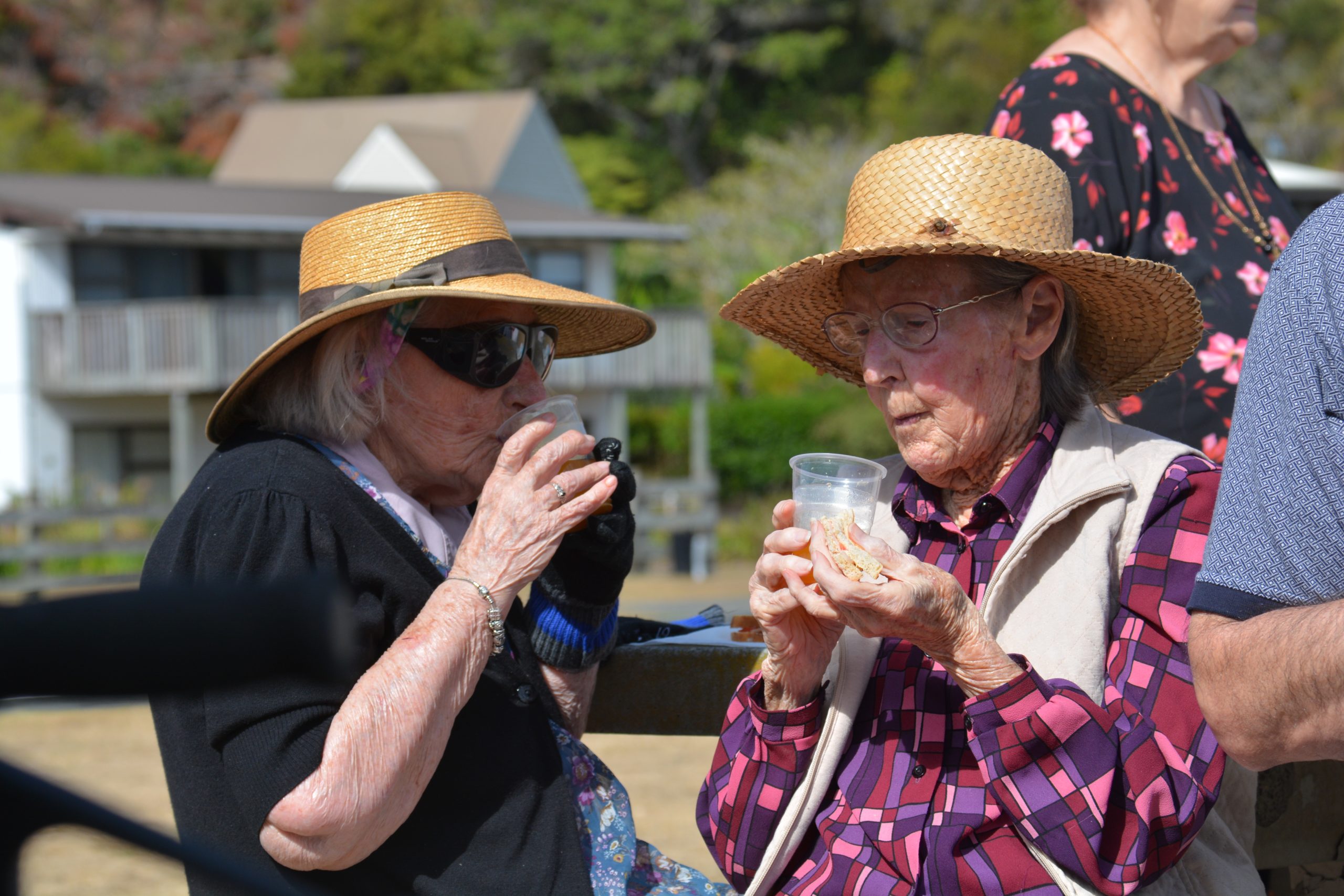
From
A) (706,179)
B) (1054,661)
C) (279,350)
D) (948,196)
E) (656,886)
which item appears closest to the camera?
(1054,661)

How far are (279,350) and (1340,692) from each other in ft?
5.83

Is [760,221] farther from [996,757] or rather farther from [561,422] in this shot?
[996,757]

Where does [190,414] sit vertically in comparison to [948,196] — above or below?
below

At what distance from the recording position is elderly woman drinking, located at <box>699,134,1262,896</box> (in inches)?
74.4

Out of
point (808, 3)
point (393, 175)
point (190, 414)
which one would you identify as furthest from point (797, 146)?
point (190, 414)

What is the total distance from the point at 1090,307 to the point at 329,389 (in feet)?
4.57

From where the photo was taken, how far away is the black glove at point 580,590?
251 centimetres

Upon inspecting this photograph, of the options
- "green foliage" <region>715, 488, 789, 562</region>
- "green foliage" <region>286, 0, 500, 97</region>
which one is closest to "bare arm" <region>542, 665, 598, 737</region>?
"green foliage" <region>715, 488, 789, 562</region>

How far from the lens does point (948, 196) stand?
2.21 meters

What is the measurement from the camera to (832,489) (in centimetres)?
204

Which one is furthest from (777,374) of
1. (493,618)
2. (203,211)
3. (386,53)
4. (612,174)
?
(493,618)

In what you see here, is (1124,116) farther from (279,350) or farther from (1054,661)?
(279,350)

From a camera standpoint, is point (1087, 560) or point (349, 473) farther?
point (349, 473)

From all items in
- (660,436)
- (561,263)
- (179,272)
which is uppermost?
(561,263)
